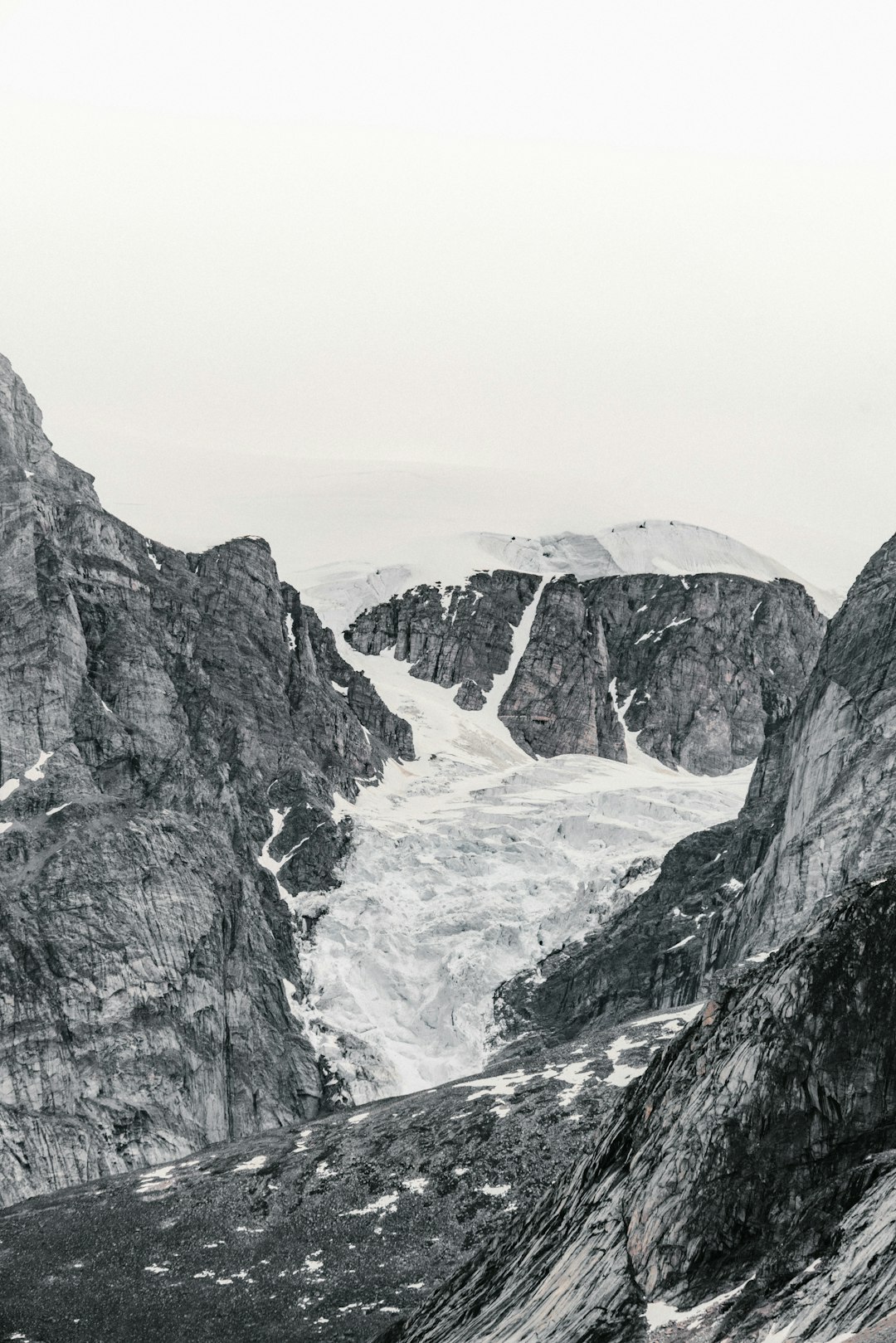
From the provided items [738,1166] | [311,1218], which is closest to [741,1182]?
[738,1166]

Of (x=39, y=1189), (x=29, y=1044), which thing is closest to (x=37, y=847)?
(x=29, y=1044)

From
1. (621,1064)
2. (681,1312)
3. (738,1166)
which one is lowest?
(621,1064)

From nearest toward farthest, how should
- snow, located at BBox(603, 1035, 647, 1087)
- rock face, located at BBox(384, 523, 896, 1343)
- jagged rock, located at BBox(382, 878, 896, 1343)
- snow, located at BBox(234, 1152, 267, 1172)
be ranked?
1. rock face, located at BBox(384, 523, 896, 1343)
2. jagged rock, located at BBox(382, 878, 896, 1343)
3. snow, located at BBox(234, 1152, 267, 1172)
4. snow, located at BBox(603, 1035, 647, 1087)

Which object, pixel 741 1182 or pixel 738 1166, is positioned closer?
pixel 741 1182

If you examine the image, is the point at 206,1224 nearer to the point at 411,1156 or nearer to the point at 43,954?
the point at 411,1156

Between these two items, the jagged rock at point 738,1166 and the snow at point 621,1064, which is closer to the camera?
the jagged rock at point 738,1166

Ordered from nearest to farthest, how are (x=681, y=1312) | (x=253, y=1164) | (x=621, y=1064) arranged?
(x=681, y=1312)
(x=253, y=1164)
(x=621, y=1064)

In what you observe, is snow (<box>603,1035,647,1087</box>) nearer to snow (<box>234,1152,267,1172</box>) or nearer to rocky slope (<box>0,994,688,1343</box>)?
rocky slope (<box>0,994,688,1343</box>)

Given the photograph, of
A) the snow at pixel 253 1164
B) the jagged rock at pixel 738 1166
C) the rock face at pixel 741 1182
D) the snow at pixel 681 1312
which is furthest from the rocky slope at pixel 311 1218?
the snow at pixel 681 1312

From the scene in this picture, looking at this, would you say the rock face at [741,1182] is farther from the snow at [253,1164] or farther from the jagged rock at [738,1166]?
the snow at [253,1164]

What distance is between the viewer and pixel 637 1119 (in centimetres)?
6391

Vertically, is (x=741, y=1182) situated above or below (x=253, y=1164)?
above

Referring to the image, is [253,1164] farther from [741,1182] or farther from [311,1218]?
[741,1182]

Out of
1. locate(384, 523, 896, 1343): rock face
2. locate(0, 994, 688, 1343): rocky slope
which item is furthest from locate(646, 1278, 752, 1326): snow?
locate(0, 994, 688, 1343): rocky slope
